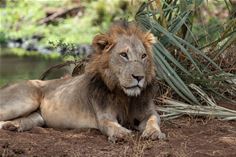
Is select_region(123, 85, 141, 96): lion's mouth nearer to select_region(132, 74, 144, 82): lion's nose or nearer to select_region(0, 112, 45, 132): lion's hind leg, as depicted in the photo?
select_region(132, 74, 144, 82): lion's nose

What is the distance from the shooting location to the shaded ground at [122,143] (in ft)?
16.3

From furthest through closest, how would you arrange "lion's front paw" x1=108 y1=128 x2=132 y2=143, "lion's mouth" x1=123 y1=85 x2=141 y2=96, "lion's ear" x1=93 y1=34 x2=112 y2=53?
"lion's ear" x1=93 y1=34 x2=112 y2=53, "lion's mouth" x1=123 y1=85 x2=141 y2=96, "lion's front paw" x1=108 y1=128 x2=132 y2=143

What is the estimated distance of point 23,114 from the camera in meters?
6.27

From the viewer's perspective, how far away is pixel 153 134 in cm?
546

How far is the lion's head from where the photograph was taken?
18.2 ft

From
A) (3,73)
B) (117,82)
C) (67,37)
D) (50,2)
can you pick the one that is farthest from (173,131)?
(50,2)

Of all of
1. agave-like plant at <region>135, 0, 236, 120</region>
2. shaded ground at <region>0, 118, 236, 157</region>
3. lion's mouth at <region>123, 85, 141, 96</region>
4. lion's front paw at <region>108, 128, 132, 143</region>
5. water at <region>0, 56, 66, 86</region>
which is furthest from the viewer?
water at <region>0, 56, 66, 86</region>

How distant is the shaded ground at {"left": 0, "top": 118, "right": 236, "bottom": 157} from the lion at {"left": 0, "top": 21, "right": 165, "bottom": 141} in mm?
158

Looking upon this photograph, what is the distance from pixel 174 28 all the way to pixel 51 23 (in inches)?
577

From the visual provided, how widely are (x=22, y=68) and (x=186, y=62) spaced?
6576mm

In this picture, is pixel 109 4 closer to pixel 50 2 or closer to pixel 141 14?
pixel 50 2

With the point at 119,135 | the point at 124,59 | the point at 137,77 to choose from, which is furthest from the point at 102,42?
the point at 119,135

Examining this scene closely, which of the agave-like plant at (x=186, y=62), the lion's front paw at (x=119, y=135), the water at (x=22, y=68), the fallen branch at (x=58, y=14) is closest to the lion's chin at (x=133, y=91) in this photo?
the lion's front paw at (x=119, y=135)

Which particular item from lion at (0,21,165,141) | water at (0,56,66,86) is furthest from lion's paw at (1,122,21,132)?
water at (0,56,66,86)
